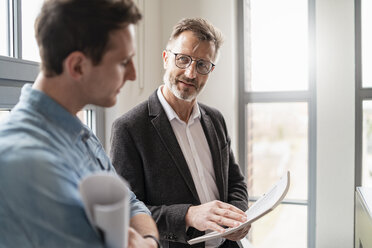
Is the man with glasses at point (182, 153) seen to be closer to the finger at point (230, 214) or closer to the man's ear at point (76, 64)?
the finger at point (230, 214)

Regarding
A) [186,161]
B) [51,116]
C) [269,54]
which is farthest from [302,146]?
[51,116]

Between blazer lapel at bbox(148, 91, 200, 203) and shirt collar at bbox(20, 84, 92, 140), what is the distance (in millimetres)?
721

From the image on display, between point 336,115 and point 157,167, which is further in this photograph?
point 336,115

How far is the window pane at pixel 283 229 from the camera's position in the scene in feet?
9.04

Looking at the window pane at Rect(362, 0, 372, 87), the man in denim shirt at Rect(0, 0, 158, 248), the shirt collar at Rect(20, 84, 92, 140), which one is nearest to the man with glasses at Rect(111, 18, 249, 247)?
the man in denim shirt at Rect(0, 0, 158, 248)

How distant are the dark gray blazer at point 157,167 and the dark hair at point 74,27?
0.72m

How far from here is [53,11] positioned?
63 cm

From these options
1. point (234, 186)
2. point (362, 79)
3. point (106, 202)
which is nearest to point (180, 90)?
point (234, 186)

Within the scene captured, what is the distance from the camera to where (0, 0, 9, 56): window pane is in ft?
4.58

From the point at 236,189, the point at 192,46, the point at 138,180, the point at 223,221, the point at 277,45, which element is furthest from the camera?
the point at 277,45

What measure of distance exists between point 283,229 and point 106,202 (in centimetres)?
258

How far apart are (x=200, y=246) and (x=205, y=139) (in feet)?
1.59

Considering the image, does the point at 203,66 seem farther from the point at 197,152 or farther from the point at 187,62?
the point at 197,152

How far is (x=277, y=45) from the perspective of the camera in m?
2.75
